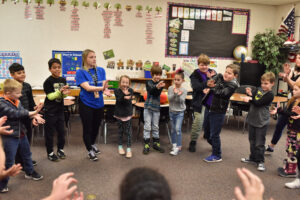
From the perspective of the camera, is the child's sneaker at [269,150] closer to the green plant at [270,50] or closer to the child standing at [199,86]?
the child standing at [199,86]

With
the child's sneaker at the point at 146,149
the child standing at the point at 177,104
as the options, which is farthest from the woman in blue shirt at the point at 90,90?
the child standing at the point at 177,104

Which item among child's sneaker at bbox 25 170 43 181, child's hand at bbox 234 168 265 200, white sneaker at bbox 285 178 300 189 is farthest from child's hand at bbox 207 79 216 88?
child's hand at bbox 234 168 265 200

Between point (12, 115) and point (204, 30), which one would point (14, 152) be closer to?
point (12, 115)

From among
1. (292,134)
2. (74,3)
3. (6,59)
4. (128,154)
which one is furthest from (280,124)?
(6,59)

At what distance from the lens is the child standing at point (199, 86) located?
3563mm

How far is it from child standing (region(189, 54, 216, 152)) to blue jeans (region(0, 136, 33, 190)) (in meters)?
2.28

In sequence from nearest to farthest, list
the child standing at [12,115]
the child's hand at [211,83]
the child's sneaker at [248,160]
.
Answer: the child standing at [12,115], the child's hand at [211,83], the child's sneaker at [248,160]

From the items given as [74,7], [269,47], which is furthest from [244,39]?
[74,7]

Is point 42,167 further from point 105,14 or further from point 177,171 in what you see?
point 105,14

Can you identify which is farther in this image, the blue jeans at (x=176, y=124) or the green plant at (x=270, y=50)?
the green plant at (x=270, y=50)

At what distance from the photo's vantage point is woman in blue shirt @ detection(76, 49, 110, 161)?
322cm

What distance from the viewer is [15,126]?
254 cm

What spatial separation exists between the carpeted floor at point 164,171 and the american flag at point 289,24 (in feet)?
10.9

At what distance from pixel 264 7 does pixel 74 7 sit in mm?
5005
